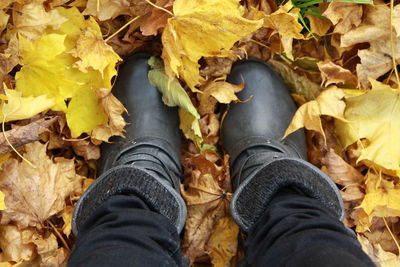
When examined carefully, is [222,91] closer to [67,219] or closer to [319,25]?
[319,25]

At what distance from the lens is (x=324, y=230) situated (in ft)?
2.72

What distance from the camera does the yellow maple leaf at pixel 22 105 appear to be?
1.00m

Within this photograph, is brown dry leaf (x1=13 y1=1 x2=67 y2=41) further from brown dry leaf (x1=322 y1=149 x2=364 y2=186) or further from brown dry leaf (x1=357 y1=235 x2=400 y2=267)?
brown dry leaf (x1=357 y1=235 x2=400 y2=267)

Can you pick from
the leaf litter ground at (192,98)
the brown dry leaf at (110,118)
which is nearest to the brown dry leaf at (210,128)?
the leaf litter ground at (192,98)

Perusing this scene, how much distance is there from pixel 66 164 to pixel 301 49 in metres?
0.71

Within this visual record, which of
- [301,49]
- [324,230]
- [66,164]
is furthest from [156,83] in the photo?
[324,230]

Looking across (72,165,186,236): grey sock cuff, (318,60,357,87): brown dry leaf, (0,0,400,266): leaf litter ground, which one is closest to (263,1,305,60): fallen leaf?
(0,0,400,266): leaf litter ground

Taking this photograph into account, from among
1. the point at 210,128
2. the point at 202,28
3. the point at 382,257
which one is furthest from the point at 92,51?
the point at 382,257

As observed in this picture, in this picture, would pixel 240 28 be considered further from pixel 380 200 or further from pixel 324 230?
pixel 380 200

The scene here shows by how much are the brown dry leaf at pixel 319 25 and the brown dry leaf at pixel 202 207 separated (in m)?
0.46

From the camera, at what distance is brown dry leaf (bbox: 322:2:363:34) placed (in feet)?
3.72

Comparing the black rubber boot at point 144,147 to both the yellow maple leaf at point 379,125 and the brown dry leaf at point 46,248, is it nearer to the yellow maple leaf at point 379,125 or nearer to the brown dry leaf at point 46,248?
the brown dry leaf at point 46,248

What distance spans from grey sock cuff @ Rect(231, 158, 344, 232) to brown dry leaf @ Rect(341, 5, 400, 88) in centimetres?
32

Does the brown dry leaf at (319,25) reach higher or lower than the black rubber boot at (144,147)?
higher
